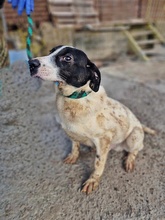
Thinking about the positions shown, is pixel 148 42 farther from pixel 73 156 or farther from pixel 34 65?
pixel 34 65

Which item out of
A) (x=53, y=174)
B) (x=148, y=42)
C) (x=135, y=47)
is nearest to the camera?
(x=53, y=174)

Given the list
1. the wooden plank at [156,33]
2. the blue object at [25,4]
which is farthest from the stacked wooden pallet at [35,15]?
the blue object at [25,4]

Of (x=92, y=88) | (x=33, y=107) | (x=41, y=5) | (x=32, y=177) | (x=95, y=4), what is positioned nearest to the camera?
(x=92, y=88)

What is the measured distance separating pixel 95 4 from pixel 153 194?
717 cm

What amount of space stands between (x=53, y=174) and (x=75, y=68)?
110 centimetres

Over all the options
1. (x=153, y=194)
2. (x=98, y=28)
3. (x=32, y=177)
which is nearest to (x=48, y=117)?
(x=32, y=177)

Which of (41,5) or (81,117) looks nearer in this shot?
(81,117)

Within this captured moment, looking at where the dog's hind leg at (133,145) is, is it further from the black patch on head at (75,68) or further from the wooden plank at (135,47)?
the wooden plank at (135,47)

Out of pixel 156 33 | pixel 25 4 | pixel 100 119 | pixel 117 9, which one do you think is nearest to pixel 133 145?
pixel 100 119

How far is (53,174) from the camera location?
2404 millimetres

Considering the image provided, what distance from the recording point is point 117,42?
8.16m

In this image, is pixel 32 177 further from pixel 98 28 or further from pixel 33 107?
pixel 98 28

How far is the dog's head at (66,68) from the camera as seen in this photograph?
1.72 metres

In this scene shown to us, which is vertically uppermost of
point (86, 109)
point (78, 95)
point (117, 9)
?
point (78, 95)
